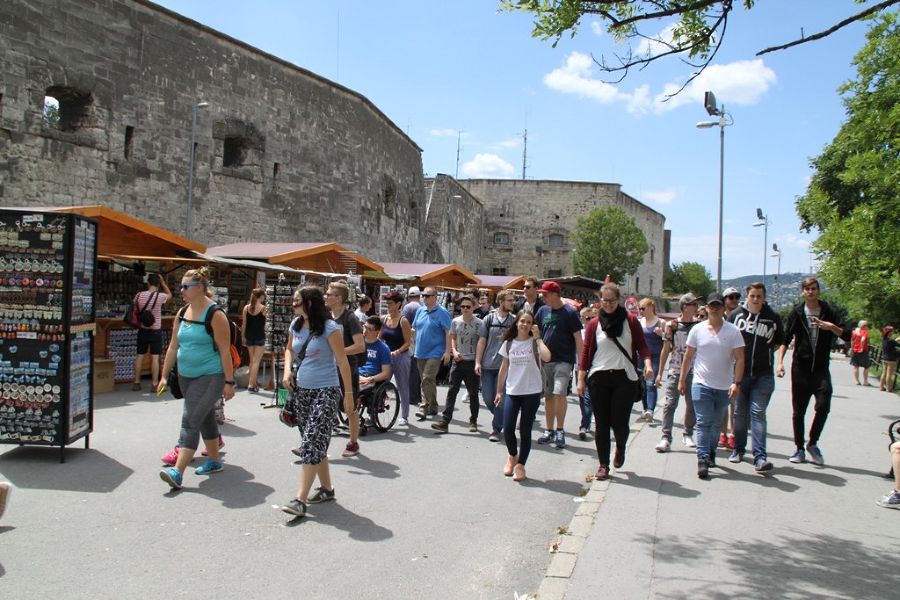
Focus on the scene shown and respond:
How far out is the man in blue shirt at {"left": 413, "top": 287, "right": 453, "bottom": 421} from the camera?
9.26 metres

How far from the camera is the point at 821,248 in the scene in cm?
1281

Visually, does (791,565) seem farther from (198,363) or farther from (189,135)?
(189,135)

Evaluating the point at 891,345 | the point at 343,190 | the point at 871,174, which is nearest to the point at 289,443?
the point at 871,174

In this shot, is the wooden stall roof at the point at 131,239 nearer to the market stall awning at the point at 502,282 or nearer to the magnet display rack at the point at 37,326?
the magnet display rack at the point at 37,326

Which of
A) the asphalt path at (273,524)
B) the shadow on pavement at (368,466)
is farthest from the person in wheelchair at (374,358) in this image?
the shadow on pavement at (368,466)

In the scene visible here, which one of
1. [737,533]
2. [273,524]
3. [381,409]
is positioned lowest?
[273,524]

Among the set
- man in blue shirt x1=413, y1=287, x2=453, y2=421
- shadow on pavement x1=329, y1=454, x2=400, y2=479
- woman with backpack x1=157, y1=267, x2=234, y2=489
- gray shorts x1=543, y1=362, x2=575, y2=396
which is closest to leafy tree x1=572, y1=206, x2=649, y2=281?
man in blue shirt x1=413, y1=287, x2=453, y2=421

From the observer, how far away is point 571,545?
4.60m

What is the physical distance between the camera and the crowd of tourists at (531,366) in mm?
5535

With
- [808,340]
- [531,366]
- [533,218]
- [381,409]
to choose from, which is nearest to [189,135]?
[381,409]

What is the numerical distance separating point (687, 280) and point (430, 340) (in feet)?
271

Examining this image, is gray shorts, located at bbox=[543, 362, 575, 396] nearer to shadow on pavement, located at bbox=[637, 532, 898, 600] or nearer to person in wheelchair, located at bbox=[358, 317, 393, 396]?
person in wheelchair, located at bbox=[358, 317, 393, 396]

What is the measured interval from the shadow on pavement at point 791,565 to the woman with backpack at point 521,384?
73.8 inches

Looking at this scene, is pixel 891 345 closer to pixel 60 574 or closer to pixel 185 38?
pixel 60 574
